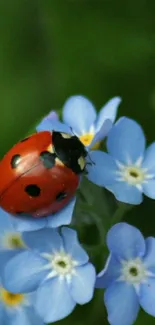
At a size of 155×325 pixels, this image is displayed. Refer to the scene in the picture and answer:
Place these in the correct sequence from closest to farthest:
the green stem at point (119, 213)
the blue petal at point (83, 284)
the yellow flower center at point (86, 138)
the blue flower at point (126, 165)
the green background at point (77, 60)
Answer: the blue petal at point (83, 284) < the blue flower at point (126, 165) < the green stem at point (119, 213) < the yellow flower center at point (86, 138) < the green background at point (77, 60)

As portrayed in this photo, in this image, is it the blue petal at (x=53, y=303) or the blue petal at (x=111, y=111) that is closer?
the blue petal at (x=53, y=303)

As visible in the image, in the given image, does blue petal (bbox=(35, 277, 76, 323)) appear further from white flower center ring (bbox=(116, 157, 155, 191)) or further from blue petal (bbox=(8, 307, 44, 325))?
white flower center ring (bbox=(116, 157, 155, 191))

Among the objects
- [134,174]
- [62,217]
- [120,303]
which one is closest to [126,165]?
[134,174]

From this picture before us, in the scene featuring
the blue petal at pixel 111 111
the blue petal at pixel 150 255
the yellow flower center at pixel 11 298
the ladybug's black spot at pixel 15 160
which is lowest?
the yellow flower center at pixel 11 298

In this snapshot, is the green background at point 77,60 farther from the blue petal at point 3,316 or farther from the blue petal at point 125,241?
the blue petal at point 125,241

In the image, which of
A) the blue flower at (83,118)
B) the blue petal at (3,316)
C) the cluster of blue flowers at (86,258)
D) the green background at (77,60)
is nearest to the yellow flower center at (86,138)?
the blue flower at (83,118)

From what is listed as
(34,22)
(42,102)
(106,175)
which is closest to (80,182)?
(106,175)

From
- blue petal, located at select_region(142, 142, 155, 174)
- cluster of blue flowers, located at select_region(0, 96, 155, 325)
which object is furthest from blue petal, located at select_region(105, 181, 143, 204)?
blue petal, located at select_region(142, 142, 155, 174)
